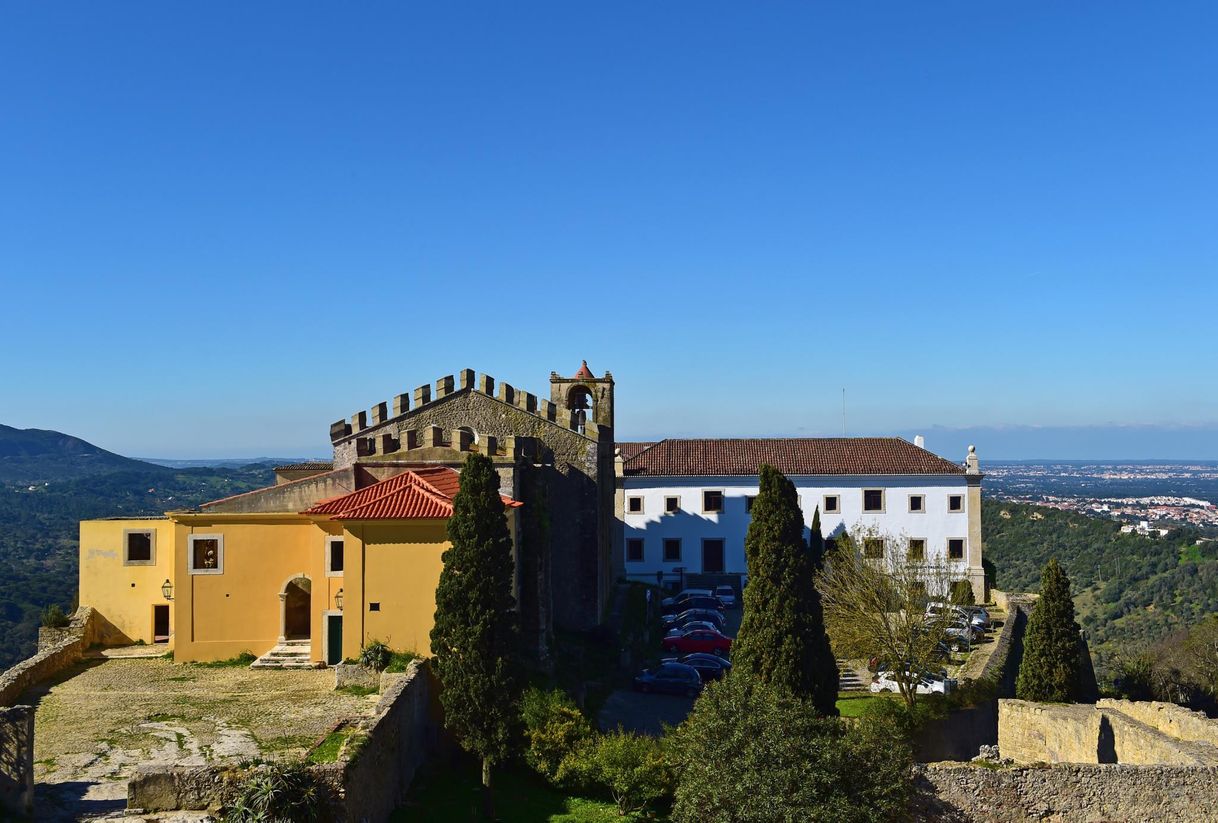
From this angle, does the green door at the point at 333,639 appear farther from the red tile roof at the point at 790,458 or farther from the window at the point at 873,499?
the window at the point at 873,499

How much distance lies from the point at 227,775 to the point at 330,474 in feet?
45.3

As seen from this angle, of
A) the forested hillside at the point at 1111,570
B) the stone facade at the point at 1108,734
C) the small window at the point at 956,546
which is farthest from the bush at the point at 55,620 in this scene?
the forested hillside at the point at 1111,570

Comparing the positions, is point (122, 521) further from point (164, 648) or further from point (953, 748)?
point (953, 748)

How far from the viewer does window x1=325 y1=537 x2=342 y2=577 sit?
24.3 m

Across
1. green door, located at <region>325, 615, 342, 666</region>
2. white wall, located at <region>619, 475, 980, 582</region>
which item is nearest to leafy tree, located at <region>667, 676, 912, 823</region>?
→ green door, located at <region>325, 615, 342, 666</region>

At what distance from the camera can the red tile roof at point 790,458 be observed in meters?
A: 46.9

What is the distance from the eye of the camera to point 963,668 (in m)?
31.9

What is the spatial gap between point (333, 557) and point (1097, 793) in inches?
733

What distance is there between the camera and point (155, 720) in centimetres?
1886

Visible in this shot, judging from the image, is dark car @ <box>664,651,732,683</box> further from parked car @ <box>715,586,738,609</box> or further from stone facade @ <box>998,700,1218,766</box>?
parked car @ <box>715,586,738,609</box>

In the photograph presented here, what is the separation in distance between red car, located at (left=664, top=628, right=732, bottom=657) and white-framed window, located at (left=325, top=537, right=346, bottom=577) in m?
13.9

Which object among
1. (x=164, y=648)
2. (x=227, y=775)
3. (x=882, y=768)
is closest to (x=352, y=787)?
(x=227, y=775)

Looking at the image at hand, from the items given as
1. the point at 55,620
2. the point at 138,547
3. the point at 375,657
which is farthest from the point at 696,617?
the point at 55,620

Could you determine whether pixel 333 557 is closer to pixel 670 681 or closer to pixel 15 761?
pixel 670 681
